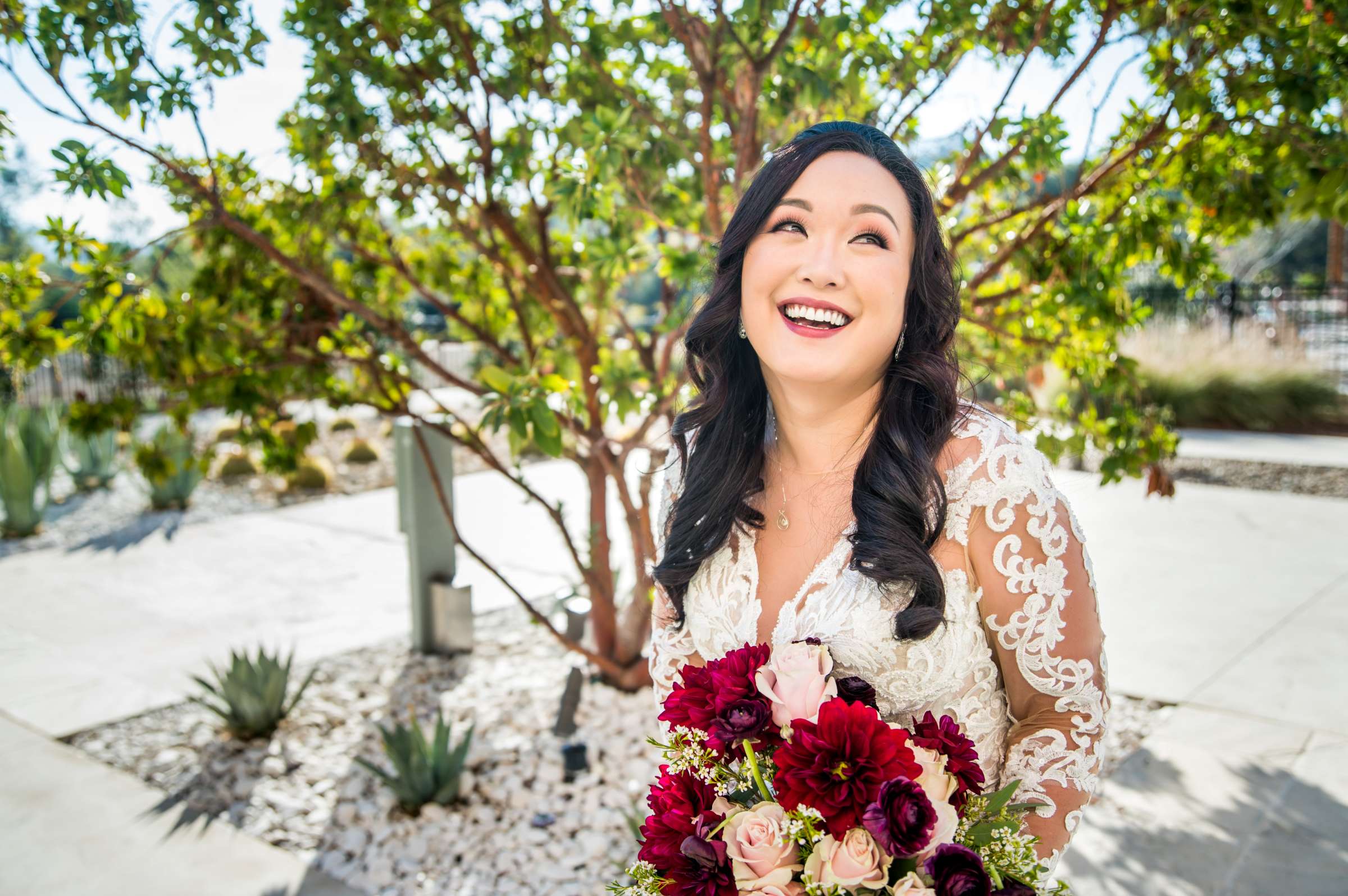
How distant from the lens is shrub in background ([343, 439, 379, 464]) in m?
10.4

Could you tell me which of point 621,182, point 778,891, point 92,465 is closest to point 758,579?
point 778,891

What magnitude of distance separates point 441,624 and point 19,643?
212 centimetres

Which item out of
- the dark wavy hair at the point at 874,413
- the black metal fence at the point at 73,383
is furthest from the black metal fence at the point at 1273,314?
the black metal fence at the point at 73,383

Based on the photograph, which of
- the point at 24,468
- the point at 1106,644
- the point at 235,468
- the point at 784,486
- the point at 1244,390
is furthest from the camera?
the point at 1244,390

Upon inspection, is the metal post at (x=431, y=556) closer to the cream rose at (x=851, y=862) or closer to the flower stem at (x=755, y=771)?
the flower stem at (x=755, y=771)

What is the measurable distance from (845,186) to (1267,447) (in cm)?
1014

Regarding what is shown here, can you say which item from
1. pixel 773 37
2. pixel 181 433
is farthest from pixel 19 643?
pixel 773 37

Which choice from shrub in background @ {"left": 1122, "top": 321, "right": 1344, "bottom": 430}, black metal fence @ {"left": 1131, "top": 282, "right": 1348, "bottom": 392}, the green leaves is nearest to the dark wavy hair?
the green leaves

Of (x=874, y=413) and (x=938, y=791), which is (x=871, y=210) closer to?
(x=874, y=413)

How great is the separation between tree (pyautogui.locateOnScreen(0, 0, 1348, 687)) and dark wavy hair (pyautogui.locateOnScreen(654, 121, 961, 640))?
1.89 ft

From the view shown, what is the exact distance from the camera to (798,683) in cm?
132

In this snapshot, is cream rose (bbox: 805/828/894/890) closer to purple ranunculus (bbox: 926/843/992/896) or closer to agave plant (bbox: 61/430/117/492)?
purple ranunculus (bbox: 926/843/992/896)

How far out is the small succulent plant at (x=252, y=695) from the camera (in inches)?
145

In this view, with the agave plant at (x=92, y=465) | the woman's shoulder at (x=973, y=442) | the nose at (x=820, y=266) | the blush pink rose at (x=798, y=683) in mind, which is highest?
the nose at (x=820, y=266)
